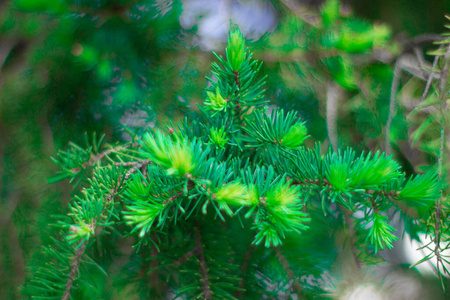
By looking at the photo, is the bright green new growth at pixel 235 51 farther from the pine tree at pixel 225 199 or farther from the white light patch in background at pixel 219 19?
the white light patch in background at pixel 219 19

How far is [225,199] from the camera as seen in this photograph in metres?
0.19

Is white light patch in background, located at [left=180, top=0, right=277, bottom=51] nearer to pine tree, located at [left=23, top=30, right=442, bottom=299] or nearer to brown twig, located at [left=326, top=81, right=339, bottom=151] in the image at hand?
brown twig, located at [left=326, top=81, right=339, bottom=151]

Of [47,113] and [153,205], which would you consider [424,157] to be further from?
[47,113]

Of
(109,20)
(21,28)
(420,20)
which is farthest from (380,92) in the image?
(21,28)

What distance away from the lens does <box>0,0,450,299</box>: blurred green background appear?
45 centimetres

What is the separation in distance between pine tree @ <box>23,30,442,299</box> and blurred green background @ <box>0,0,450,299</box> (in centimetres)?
13

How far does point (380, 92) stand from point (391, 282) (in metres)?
0.29

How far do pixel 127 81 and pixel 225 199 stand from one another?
33 cm

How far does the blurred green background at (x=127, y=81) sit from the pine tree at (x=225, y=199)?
13 cm

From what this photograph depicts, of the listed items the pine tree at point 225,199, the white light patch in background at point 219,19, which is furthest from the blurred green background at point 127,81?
the pine tree at point 225,199

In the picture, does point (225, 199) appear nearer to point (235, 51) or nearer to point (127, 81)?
point (235, 51)

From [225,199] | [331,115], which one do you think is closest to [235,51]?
[225,199]

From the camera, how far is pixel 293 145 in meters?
Answer: 0.23

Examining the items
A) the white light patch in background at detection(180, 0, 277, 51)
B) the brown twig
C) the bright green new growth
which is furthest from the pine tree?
the white light patch in background at detection(180, 0, 277, 51)
